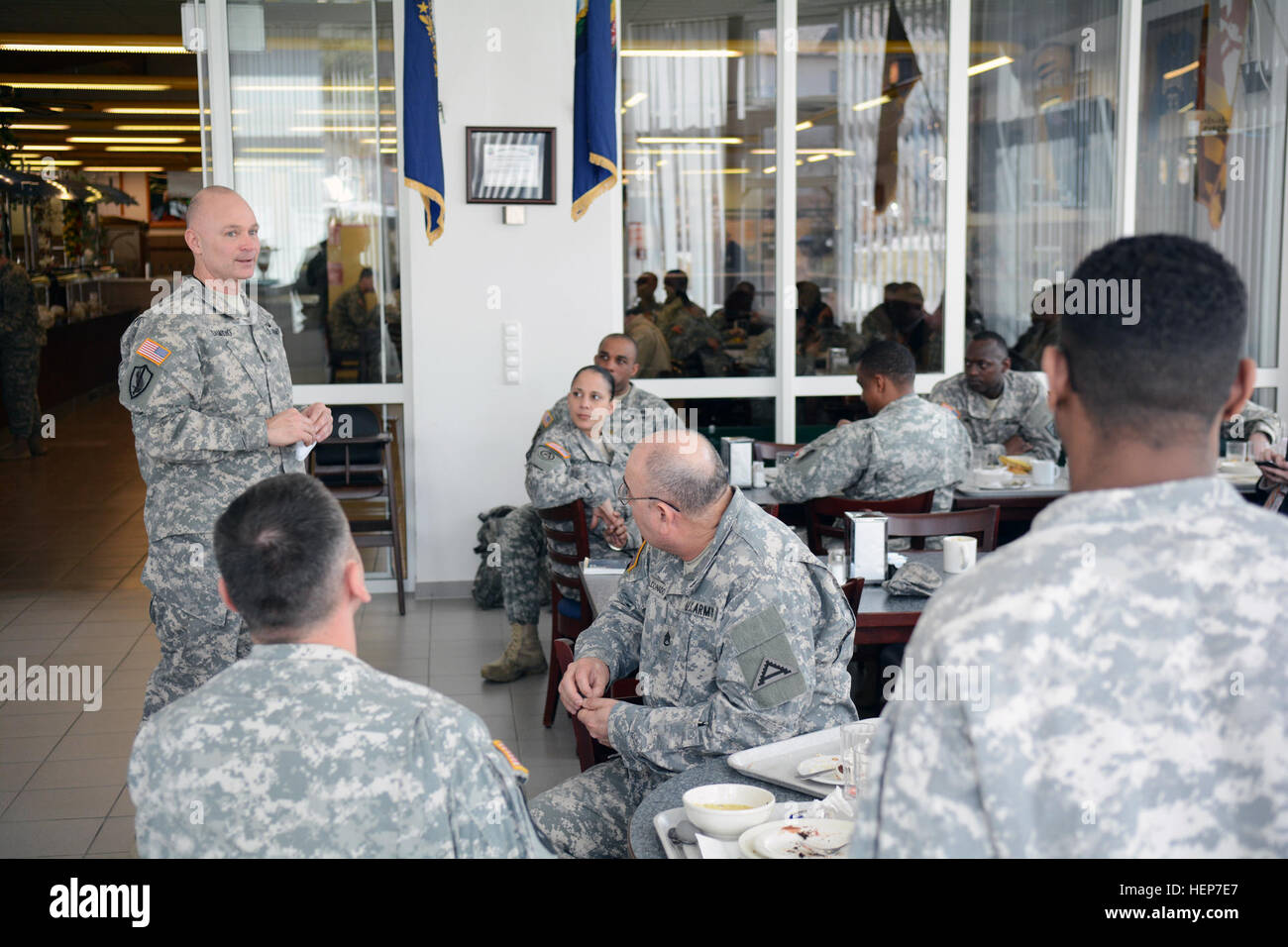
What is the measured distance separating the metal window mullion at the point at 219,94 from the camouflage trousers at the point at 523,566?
2.44 metres

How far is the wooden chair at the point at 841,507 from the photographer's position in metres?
4.17

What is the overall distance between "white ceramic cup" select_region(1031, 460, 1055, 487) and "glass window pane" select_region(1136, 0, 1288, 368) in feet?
8.16

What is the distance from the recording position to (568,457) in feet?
15.8

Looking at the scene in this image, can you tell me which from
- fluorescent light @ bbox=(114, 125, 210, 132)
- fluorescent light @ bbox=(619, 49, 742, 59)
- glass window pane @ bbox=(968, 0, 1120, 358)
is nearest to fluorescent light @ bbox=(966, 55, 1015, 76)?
glass window pane @ bbox=(968, 0, 1120, 358)

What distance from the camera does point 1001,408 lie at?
229 inches

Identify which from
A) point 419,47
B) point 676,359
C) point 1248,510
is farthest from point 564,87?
point 1248,510

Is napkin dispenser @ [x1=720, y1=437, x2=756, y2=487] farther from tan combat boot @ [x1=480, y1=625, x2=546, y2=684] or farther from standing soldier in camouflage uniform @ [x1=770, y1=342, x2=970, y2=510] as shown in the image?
tan combat boot @ [x1=480, y1=625, x2=546, y2=684]

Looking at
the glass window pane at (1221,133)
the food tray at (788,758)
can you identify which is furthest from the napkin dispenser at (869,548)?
the glass window pane at (1221,133)

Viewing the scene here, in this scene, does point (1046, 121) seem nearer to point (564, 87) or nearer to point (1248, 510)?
point (564, 87)

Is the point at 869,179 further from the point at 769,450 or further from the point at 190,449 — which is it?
the point at 190,449

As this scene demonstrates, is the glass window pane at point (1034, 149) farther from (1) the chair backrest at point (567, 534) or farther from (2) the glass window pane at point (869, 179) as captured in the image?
(1) the chair backrest at point (567, 534)

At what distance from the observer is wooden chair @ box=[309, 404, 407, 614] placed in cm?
605

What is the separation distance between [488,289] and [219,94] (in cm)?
165
